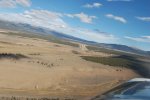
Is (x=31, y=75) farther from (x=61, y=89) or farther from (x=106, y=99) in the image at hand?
(x=106, y=99)

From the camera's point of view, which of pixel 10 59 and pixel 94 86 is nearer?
pixel 94 86

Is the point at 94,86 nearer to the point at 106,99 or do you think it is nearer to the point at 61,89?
the point at 61,89

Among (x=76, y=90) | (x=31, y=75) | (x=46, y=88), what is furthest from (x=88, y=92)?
(x=31, y=75)

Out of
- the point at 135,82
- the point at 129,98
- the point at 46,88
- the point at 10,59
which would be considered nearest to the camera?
the point at 129,98

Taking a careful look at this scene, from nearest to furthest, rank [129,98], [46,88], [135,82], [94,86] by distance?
[129,98] → [135,82] → [46,88] → [94,86]

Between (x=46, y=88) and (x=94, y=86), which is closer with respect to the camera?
(x=46, y=88)

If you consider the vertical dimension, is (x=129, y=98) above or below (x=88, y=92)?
above

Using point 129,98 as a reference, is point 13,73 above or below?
below

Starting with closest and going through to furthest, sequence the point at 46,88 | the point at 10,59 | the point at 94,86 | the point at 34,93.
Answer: the point at 34,93 < the point at 46,88 < the point at 94,86 < the point at 10,59

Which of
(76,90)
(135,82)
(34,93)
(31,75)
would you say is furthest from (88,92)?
(135,82)
